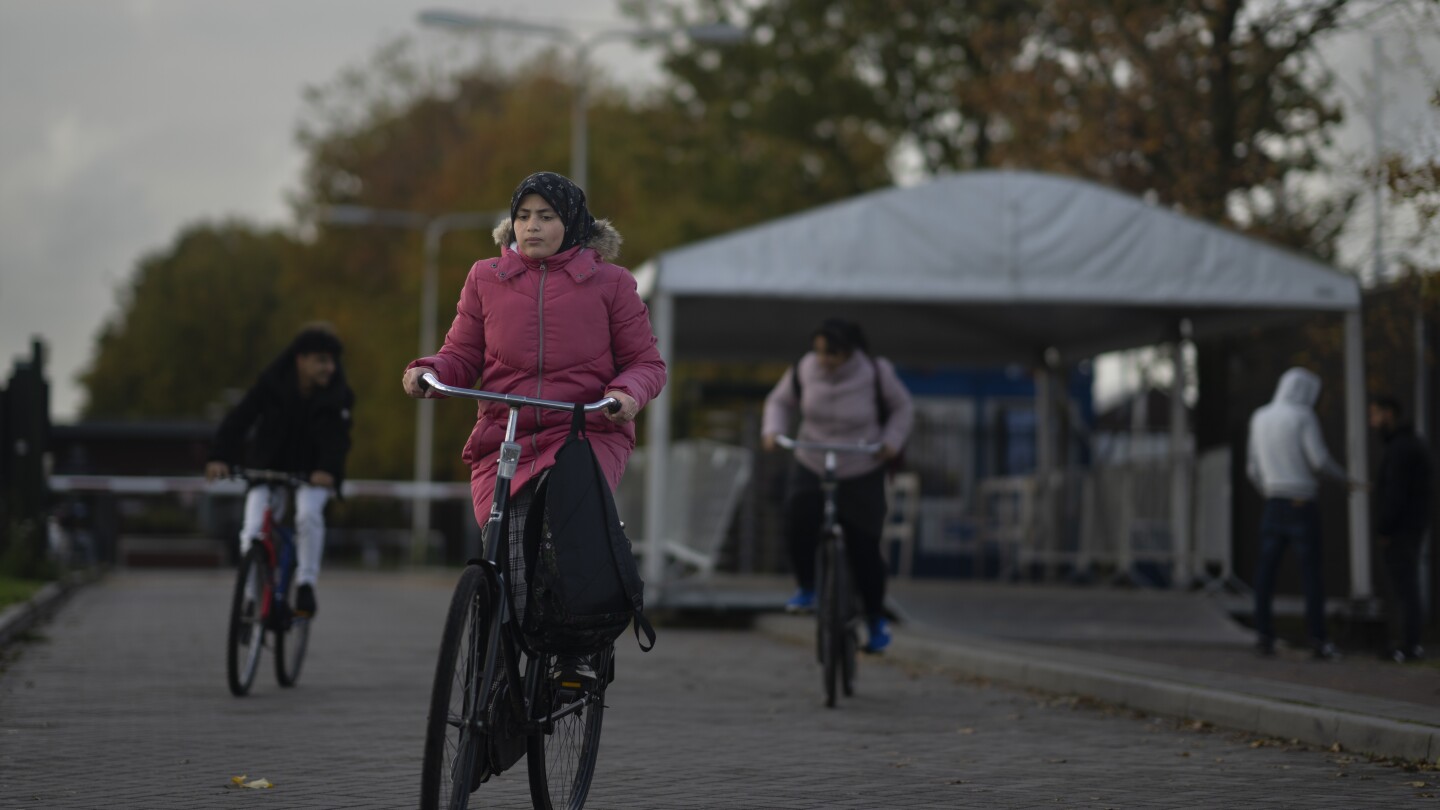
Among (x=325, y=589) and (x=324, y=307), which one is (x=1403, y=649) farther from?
(x=324, y=307)

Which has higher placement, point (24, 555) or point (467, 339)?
point (467, 339)

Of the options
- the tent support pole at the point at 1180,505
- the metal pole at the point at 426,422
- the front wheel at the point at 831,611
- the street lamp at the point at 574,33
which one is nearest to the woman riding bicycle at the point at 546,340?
the front wheel at the point at 831,611

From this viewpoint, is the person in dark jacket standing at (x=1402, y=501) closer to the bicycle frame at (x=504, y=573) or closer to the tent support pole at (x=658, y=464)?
the tent support pole at (x=658, y=464)

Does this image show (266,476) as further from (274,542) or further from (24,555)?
(24,555)

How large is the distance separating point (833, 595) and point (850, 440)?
4.12 feet

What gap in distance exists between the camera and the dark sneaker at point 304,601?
1054 centimetres

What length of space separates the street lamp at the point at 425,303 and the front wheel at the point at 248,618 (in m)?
26.6

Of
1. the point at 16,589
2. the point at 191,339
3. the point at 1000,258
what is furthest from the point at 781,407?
the point at 191,339

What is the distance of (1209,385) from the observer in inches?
837

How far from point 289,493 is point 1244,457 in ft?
43.1

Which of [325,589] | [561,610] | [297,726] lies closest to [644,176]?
[325,589]

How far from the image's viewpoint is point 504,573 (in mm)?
5527

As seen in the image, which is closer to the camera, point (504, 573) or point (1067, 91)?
point (504, 573)

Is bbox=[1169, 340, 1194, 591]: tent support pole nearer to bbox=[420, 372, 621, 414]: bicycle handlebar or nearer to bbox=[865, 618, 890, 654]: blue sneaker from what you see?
bbox=[865, 618, 890, 654]: blue sneaker
